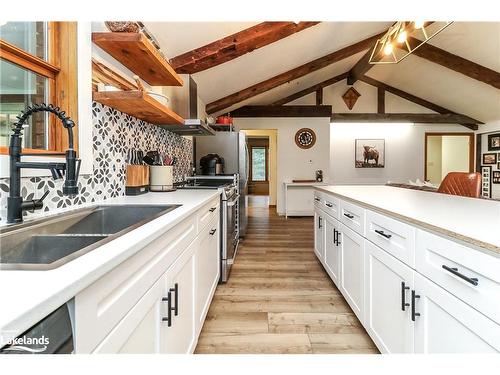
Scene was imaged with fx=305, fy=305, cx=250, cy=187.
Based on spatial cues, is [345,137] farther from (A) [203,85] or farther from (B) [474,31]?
(A) [203,85]

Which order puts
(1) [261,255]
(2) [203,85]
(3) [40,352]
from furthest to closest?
(2) [203,85] → (1) [261,255] → (3) [40,352]

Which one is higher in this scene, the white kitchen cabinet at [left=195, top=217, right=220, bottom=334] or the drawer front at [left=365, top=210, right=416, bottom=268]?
the drawer front at [left=365, top=210, right=416, bottom=268]

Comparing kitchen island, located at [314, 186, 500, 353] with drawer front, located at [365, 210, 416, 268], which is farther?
drawer front, located at [365, 210, 416, 268]

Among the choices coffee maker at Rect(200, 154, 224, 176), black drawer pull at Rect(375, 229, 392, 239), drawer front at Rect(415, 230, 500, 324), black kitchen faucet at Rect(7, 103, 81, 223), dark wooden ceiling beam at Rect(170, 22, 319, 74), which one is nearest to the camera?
drawer front at Rect(415, 230, 500, 324)

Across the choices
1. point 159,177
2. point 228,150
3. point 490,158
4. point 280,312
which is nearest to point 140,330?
point 280,312

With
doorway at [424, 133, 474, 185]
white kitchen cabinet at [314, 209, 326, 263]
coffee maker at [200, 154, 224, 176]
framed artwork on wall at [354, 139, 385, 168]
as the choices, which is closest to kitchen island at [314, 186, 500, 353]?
white kitchen cabinet at [314, 209, 326, 263]

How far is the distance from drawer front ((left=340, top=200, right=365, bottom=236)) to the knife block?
1.50m

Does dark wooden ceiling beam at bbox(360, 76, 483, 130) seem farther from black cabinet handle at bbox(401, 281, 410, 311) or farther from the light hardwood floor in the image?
black cabinet handle at bbox(401, 281, 410, 311)

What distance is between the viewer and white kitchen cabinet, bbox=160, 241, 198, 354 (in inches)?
44.0

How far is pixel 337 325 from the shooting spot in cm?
204

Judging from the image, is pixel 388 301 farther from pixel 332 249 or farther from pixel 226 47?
pixel 226 47

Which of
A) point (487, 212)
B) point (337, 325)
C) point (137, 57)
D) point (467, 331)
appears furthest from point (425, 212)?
point (137, 57)

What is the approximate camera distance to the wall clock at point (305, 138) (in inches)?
290

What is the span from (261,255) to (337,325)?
69.5 inches
